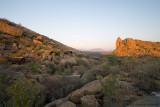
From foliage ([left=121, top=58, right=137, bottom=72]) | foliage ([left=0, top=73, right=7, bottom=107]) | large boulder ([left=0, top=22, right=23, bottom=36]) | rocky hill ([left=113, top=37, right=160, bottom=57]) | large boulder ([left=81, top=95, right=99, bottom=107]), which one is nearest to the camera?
large boulder ([left=81, top=95, right=99, bottom=107])

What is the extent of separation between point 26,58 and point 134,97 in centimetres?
1635

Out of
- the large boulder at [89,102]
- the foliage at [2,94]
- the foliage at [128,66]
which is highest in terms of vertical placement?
the foliage at [128,66]

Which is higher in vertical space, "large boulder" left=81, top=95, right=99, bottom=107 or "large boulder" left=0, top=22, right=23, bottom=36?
"large boulder" left=0, top=22, right=23, bottom=36

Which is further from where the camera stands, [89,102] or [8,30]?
[8,30]

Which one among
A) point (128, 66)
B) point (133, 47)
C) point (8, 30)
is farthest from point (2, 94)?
point (133, 47)

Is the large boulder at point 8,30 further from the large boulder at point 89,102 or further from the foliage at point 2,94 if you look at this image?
the large boulder at point 89,102

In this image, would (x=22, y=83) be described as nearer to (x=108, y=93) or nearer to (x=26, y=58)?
→ (x=108, y=93)

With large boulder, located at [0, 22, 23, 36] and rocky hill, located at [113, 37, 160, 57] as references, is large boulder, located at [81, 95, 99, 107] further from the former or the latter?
rocky hill, located at [113, 37, 160, 57]

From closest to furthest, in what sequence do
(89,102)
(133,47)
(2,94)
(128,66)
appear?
(89,102), (2,94), (128,66), (133,47)

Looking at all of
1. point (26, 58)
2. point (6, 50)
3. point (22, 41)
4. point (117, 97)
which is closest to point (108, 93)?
point (117, 97)

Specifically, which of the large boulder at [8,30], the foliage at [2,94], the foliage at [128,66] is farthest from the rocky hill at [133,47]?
the foliage at [2,94]

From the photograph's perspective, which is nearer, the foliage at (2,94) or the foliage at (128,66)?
the foliage at (2,94)

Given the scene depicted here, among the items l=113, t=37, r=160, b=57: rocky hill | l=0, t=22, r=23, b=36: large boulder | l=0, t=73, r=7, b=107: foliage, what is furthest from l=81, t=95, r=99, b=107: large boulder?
l=113, t=37, r=160, b=57: rocky hill

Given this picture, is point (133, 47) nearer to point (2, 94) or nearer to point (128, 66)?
point (128, 66)
